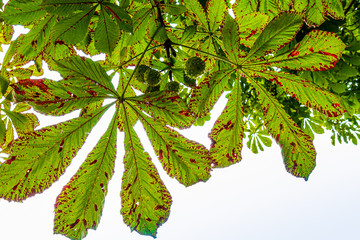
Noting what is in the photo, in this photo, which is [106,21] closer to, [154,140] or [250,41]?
[154,140]

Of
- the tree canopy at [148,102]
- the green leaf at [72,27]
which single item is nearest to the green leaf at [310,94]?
the tree canopy at [148,102]

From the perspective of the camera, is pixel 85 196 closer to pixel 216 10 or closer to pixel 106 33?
pixel 106 33

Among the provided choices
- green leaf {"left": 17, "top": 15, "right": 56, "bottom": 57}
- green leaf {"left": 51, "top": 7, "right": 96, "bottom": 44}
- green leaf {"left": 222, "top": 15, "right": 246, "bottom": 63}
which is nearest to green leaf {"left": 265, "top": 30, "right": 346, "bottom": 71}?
green leaf {"left": 222, "top": 15, "right": 246, "bottom": 63}

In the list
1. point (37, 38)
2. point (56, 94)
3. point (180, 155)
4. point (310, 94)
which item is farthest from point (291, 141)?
point (37, 38)

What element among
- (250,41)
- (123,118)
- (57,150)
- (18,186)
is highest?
(250,41)

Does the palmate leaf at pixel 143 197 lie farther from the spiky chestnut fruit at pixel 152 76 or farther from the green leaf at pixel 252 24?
the green leaf at pixel 252 24

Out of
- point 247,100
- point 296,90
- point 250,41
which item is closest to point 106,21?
point 250,41
